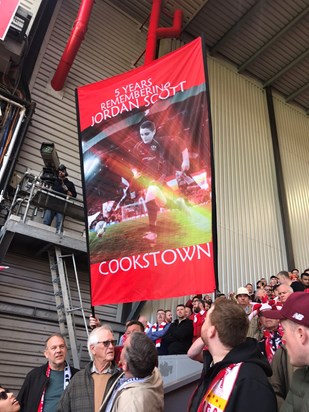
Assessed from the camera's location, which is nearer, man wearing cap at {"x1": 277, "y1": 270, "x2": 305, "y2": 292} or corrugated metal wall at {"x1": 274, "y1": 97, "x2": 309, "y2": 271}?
man wearing cap at {"x1": 277, "y1": 270, "x2": 305, "y2": 292}

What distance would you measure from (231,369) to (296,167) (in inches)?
537

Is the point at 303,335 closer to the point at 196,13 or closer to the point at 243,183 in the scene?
the point at 243,183

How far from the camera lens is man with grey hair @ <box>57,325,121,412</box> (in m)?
2.66

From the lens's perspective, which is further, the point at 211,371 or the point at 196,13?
the point at 196,13

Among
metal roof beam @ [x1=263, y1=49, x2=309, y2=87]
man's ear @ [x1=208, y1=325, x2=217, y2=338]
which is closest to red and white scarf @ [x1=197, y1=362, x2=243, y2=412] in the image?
man's ear @ [x1=208, y1=325, x2=217, y2=338]

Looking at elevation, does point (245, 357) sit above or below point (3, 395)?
above

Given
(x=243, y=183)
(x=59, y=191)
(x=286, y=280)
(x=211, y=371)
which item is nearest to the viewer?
(x=211, y=371)

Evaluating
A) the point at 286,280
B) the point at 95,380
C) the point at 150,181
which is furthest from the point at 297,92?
the point at 95,380

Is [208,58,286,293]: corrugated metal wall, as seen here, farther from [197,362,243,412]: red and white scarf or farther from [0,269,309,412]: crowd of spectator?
[197,362,243,412]: red and white scarf

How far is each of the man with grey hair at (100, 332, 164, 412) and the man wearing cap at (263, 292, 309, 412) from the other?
0.74 meters

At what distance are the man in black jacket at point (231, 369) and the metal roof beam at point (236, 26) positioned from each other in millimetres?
12530

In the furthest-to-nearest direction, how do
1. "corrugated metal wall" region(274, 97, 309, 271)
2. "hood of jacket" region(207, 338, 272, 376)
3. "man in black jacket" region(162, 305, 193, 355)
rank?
1. "corrugated metal wall" region(274, 97, 309, 271)
2. "man in black jacket" region(162, 305, 193, 355)
3. "hood of jacket" region(207, 338, 272, 376)

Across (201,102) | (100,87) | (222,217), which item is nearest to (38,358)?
(100,87)

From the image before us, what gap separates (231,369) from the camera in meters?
1.62
